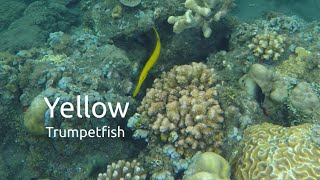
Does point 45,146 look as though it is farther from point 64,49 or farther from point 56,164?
point 64,49

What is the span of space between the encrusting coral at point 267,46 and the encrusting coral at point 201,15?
785 mm

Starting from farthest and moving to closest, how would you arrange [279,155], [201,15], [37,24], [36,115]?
[37,24] < [201,15] < [36,115] < [279,155]

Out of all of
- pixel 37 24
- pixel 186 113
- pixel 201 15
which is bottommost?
pixel 37 24

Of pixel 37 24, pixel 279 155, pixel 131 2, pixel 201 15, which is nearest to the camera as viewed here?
pixel 279 155

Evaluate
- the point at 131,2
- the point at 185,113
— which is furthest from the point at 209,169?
the point at 131,2

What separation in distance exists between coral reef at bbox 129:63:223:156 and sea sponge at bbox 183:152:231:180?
2.11 ft

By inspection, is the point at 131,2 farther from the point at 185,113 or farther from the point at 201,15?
the point at 185,113

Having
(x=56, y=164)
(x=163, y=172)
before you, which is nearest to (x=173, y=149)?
(x=163, y=172)

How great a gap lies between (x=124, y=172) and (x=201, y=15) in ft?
9.71

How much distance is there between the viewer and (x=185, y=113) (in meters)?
4.57

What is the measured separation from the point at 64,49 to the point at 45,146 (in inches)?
73.4

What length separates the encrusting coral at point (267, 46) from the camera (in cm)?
556

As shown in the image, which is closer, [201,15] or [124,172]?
[124,172]

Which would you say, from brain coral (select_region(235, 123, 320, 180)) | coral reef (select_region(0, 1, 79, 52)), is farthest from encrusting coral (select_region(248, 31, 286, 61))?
coral reef (select_region(0, 1, 79, 52))
